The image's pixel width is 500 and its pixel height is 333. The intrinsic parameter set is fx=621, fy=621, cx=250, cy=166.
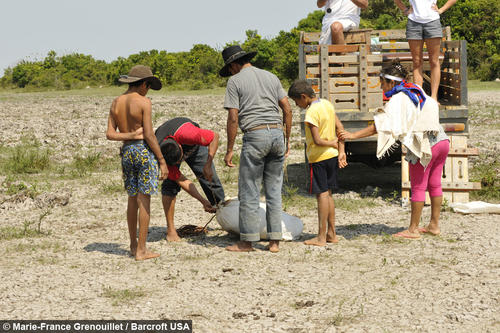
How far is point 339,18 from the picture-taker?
8.52m

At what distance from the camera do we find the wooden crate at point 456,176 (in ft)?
26.1

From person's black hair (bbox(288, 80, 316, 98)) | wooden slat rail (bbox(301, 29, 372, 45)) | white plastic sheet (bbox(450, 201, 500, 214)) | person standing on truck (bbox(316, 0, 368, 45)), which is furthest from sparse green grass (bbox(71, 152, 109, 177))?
white plastic sheet (bbox(450, 201, 500, 214))

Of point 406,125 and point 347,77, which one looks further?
point 347,77

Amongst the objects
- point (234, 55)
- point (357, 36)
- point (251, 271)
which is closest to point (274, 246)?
point (251, 271)

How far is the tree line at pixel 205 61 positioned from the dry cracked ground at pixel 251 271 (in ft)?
78.5

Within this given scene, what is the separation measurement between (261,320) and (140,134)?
2105 millimetres

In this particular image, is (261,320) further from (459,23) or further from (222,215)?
(459,23)

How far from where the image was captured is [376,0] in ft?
171

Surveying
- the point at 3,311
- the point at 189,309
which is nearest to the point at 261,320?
the point at 189,309

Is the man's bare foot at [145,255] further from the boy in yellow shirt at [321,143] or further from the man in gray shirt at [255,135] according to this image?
the boy in yellow shirt at [321,143]

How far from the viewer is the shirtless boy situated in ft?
18.2

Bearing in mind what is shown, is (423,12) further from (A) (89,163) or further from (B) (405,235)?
(A) (89,163)

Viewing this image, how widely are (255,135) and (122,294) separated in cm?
191

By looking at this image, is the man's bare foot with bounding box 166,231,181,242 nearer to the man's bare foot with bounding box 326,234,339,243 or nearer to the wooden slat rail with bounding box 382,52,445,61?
the man's bare foot with bounding box 326,234,339,243
